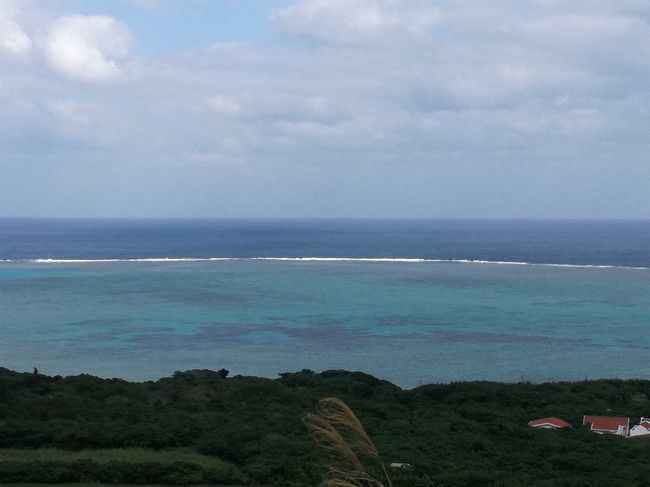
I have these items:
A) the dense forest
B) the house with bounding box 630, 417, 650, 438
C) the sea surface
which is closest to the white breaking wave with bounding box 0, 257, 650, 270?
the sea surface

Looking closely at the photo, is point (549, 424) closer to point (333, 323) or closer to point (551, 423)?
point (551, 423)

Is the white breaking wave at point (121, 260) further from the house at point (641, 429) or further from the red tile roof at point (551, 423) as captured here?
the house at point (641, 429)

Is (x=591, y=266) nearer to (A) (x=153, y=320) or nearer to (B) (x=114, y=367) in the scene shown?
(A) (x=153, y=320)

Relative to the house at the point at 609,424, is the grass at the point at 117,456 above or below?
below

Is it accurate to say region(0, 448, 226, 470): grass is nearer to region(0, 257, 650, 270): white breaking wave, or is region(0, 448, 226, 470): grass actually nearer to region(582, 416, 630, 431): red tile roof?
region(582, 416, 630, 431): red tile roof

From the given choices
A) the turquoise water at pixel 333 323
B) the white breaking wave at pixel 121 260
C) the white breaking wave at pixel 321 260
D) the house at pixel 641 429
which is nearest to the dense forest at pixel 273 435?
the house at pixel 641 429

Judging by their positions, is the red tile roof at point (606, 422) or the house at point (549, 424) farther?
the house at point (549, 424)

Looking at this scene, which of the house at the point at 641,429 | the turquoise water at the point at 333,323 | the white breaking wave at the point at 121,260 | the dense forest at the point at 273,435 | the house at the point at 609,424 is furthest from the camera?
the white breaking wave at the point at 121,260
